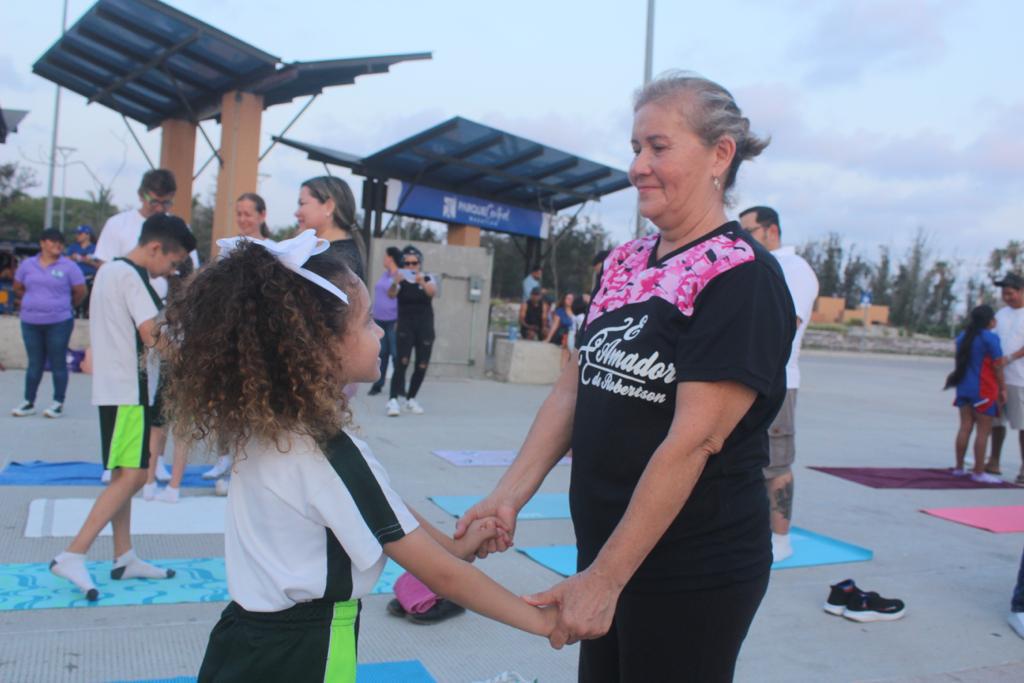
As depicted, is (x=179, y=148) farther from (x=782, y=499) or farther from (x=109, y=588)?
(x=782, y=499)

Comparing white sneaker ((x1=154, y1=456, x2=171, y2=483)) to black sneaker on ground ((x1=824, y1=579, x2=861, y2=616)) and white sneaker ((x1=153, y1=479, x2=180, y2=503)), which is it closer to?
white sneaker ((x1=153, y1=479, x2=180, y2=503))

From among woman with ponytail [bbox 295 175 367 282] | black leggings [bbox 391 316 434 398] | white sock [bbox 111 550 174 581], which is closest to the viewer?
white sock [bbox 111 550 174 581]

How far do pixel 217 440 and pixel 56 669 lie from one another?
1.95m

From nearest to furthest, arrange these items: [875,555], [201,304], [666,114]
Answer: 1. [201,304]
2. [666,114]
3. [875,555]

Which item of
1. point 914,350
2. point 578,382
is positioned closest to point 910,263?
point 914,350

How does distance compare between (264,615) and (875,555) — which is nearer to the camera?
(264,615)

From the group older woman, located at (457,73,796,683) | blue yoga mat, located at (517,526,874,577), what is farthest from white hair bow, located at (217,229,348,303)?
blue yoga mat, located at (517,526,874,577)

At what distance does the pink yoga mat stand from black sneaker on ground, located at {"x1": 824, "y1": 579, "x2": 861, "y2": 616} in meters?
2.67

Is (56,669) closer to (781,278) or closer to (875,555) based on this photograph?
(781,278)

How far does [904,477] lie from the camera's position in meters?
7.99

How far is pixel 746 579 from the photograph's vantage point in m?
1.85

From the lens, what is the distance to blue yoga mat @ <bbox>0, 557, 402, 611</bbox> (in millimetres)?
3742

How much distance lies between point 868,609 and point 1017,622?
0.74 metres

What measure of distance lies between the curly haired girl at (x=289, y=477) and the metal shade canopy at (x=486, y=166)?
11.0m
